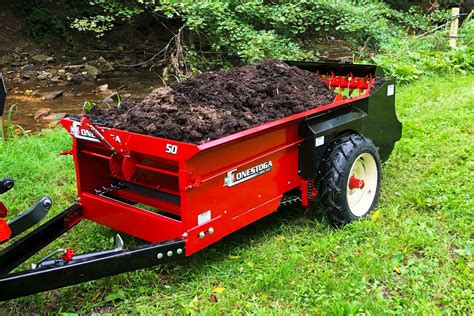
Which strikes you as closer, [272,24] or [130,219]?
[130,219]

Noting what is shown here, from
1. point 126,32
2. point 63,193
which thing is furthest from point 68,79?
point 63,193

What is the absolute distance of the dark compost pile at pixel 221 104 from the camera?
2980mm

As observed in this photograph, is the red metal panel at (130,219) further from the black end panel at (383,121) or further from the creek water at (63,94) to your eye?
the creek water at (63,94)

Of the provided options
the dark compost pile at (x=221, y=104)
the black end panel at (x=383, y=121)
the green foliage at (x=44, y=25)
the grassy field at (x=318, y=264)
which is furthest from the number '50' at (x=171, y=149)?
the green foliage at (x=44, y=25)

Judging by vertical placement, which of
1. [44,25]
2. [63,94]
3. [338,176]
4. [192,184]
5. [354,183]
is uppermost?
[44,25]

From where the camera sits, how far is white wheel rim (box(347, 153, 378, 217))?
3.67m

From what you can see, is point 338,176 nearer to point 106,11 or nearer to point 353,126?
point 353,126

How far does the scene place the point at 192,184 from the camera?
8.54 ft

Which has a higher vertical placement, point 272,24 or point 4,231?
point 272,24

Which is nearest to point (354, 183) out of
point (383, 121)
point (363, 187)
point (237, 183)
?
point (363, 187)

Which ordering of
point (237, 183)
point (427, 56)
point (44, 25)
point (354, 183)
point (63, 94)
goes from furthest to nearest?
point (44, 25) < point (63, 94) < point (427, 56) < point (354, 183) < point (237, 183)

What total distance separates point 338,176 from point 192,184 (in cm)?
118

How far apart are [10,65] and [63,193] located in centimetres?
1018

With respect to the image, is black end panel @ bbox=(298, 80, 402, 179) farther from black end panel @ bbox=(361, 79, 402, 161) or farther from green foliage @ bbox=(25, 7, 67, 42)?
green foliage @ bbox=(25, 7, 67, 42)
